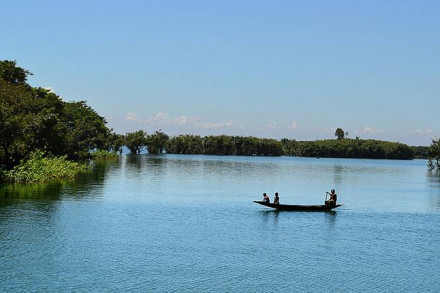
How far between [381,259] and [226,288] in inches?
454

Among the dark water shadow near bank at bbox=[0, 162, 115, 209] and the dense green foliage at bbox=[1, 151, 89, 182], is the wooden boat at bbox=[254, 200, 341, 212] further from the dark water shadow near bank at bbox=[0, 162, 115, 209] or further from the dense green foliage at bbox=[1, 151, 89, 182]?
the dense green foliage at bbox=[1, 151, 89, 182]

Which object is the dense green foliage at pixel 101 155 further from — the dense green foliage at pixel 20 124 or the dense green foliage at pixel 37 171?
the dense green foliage at pixel 37 171

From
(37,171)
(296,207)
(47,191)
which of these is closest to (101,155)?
(37,171)

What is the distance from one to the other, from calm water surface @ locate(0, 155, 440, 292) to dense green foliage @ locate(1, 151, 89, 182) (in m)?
4.27

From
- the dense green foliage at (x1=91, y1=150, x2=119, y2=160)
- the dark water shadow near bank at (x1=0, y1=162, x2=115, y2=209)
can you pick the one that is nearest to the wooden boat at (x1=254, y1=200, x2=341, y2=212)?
the dark water shadow near bank at (x1=0, y1=162, x2=115, y2=209)

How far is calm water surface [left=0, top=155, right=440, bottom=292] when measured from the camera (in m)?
Answer: 26.6

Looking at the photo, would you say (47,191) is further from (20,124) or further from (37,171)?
(37,171)

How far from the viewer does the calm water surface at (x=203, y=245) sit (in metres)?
26.6

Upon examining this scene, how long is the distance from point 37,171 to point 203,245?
38853 mm

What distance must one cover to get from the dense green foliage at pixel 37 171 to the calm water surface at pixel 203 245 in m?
4.27

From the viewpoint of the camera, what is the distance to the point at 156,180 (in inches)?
3260

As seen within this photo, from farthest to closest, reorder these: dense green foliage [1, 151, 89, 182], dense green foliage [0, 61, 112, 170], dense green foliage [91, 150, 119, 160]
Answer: dense green foliage [91, 150, 119, 160], dense green foliage [1, 151, 89, 182], dense green foliage [0, 61, 112, 170]

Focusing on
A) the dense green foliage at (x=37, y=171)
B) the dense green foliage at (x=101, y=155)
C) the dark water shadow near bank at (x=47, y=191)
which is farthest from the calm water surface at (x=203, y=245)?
the dense green foliage at (x=101, y=155)

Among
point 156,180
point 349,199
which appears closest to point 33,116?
point 156,180
